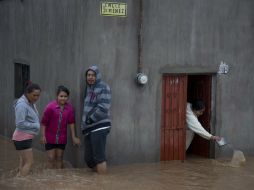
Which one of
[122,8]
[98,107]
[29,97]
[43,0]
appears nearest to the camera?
[29,97]

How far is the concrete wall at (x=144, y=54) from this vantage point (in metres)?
9.41

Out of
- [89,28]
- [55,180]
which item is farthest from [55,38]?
[55,180]

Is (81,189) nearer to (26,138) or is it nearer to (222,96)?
(26,138)

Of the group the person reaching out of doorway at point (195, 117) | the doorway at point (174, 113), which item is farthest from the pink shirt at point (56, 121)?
Answer: the person reaching out of doorway at point (195, 117)

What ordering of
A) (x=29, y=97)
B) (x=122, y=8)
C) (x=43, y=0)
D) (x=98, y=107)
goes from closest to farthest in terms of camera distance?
(x=29, y=97)
(x=98, y=107)
(x=122, y=8)
(x=43, y=0)

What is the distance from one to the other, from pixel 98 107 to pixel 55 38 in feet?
6.05

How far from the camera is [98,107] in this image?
892 cm

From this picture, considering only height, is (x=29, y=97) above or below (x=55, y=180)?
above

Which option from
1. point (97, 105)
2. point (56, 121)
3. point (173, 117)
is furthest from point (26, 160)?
point (173, 117)

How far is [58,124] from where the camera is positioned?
9.12m

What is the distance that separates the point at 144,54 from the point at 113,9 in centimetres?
102

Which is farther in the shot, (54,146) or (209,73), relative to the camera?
(209,73)

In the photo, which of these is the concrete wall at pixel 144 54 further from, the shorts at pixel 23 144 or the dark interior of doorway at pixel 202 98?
the shorts at pixel 23 144

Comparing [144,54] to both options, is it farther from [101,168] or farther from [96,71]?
[101,168]
